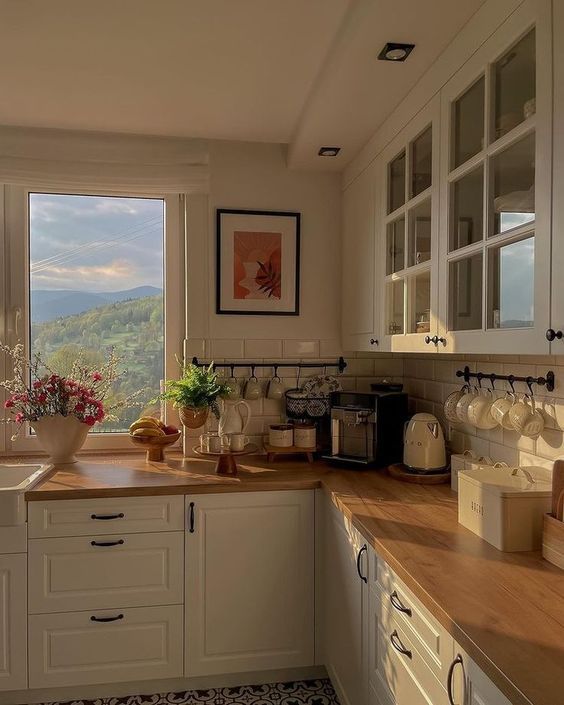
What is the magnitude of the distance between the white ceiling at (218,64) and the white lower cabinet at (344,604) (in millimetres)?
1482

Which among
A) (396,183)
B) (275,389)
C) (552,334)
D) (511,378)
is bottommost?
(275,389)

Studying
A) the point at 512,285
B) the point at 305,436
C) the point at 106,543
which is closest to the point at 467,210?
the point at 512,285

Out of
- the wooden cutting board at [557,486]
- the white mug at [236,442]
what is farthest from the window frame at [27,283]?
the wooden cutting board at [557,486]

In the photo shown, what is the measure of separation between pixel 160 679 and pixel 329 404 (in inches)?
53.6

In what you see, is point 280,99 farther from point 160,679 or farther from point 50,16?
point 160,679

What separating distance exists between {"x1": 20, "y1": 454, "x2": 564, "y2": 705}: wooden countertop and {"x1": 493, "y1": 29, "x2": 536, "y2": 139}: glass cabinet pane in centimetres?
105

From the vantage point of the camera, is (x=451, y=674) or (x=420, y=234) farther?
(x=420, y=234)

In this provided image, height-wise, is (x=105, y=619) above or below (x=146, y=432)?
below

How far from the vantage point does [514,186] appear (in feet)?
4.50

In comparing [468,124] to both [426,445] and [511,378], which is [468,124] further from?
[426,445]

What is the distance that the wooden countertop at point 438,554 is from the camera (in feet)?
3.23

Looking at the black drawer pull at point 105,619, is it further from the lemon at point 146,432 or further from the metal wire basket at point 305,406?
the metal wire basket at point 305,406

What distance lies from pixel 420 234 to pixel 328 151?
0.88 m

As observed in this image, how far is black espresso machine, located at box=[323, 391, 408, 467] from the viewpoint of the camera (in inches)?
95.3
